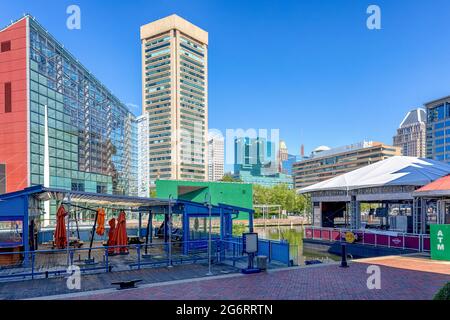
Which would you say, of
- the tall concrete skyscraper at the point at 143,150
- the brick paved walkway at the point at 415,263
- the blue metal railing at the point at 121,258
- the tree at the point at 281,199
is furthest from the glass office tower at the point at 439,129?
the blue metal railing at the point at 121,258

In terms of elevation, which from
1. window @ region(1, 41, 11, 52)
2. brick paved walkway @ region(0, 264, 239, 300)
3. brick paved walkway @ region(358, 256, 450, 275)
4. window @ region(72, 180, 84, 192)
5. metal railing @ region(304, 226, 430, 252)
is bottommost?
metal railing @ region(304, 226, 430, 252)

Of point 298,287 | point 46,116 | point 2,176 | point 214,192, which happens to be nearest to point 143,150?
point 214,192

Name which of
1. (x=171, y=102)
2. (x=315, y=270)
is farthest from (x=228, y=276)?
(x=171, y=102)

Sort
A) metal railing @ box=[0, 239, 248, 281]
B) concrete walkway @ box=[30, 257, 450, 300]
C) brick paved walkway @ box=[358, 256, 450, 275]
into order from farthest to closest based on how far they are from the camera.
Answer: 1. brick paved walkway @ box=[358, 256, 450, 275]
2. metal railing @ box=[0, 239, 248, 281]
3. concrete walkway @ box=[30, 257, 450, 300]

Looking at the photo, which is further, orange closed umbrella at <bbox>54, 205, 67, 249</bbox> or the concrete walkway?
orange closed umbrella at <bbox>54, 205, 67, 249</bbox>

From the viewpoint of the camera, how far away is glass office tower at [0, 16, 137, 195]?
45.5 meters

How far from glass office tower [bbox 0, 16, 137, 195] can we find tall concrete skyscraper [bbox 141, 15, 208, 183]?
94.9 m

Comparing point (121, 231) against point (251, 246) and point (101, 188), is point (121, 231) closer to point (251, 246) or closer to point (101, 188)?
point (251, 246)

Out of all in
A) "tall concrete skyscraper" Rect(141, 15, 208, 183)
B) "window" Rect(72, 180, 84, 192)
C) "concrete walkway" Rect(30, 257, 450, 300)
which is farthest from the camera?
"tall concrete skyscraper" Rect(141, 15, 208, 183)

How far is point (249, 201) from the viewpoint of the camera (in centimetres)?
6359

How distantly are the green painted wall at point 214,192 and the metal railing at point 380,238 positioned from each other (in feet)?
77.2

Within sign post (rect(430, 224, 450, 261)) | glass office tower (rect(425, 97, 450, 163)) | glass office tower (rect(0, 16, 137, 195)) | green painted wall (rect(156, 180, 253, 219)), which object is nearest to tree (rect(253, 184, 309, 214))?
green painted wall (rect(156, 180, 253, 219))

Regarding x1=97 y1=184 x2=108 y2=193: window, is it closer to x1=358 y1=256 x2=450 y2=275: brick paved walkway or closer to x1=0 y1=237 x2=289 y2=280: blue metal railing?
x1=0 y1=237 x2=289 y2=280: blue metal railing
